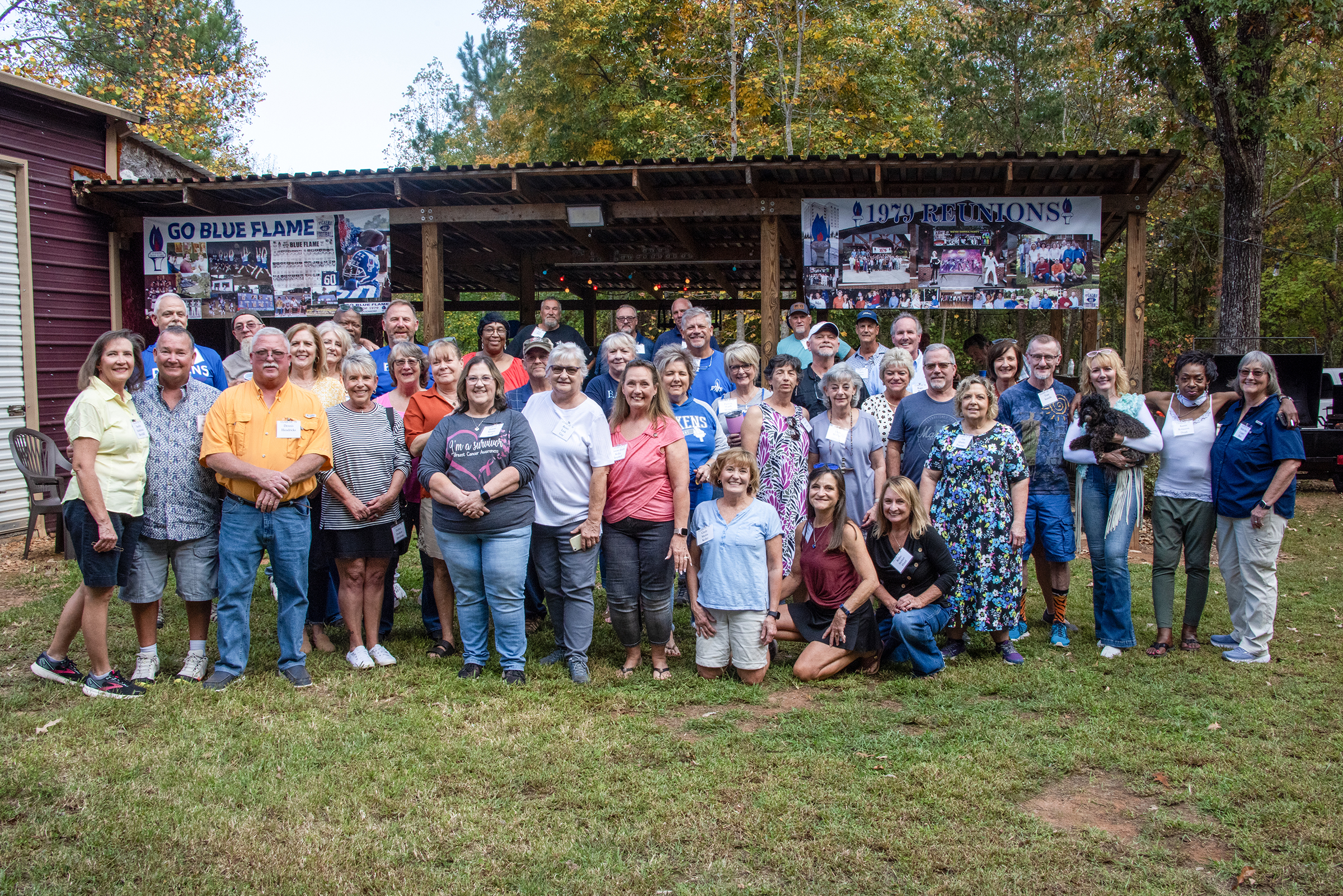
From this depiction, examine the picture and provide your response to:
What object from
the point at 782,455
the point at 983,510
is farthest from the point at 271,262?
the point at 983,510

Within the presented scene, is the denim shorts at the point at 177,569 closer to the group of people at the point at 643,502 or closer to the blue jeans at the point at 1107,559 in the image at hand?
the group of people at the point at 643,502

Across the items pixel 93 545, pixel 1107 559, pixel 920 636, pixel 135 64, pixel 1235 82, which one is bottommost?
pixel 920 636

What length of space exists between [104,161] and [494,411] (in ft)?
27.5

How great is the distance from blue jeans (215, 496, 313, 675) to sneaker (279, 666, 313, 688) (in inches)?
1.1

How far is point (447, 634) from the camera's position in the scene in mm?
5391

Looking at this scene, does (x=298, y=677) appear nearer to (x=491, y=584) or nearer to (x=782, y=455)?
(x=491, y=584)

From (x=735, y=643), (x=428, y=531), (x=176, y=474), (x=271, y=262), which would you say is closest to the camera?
(x=176, y=474)

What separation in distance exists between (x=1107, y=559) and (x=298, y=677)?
4480 mm

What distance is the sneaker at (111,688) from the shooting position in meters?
4.42

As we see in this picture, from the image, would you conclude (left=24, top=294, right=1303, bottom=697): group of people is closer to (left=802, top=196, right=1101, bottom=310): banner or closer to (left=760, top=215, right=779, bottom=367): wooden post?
(left=760, top=215, right=779, bottom=367): wooden post

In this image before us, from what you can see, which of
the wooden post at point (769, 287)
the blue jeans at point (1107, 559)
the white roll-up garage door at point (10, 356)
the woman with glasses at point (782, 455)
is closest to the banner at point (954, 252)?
the wooden post at point (769, 287)

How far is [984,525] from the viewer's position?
5.15 m

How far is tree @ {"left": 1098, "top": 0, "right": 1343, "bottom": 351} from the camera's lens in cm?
1217

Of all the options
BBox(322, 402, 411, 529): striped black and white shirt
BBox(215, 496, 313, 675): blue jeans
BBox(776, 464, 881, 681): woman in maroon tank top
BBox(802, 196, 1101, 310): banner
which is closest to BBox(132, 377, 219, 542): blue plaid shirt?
BBox(215, 496, 313, 675): blue jeans
